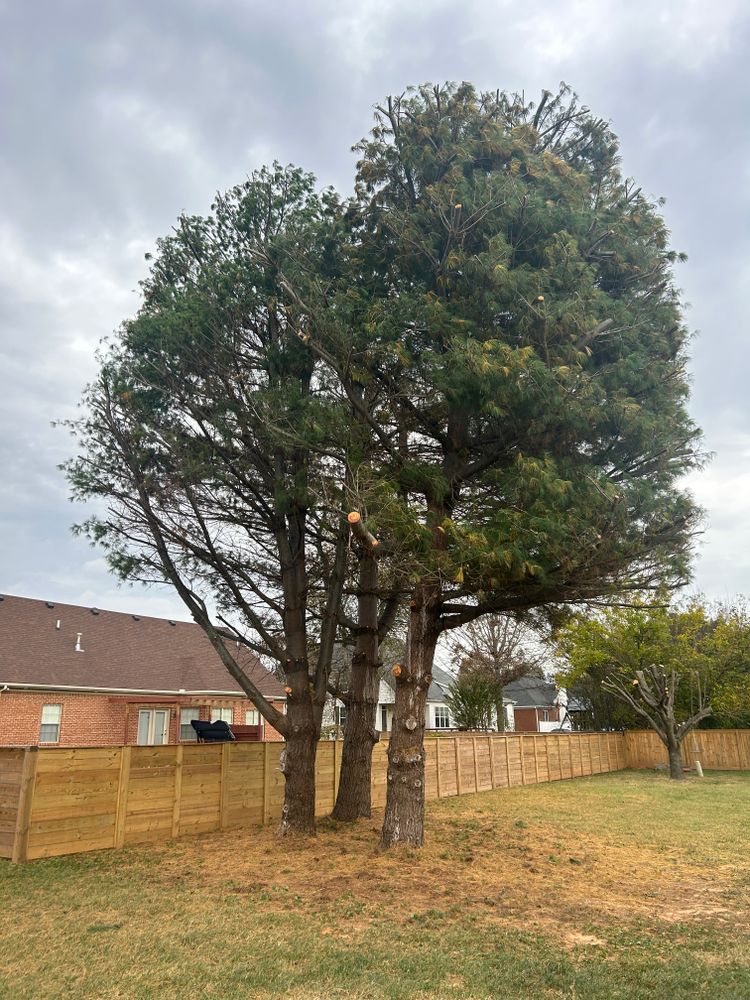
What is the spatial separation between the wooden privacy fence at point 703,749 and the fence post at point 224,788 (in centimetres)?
2095

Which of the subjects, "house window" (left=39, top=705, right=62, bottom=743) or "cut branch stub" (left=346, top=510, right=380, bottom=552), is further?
"house window" (left=39, top=705, right=62, bottom=743)

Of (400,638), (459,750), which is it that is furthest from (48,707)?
(459,750)

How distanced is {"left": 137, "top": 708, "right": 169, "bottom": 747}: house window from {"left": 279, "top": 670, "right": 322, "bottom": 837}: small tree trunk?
12638 millimetres

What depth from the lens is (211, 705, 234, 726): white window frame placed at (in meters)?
23.3

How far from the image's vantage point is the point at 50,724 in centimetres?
1872

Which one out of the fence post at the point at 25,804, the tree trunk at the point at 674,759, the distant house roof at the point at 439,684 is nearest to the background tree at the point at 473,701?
the tree trunk at the point at 674,759

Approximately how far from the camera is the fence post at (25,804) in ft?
26.8

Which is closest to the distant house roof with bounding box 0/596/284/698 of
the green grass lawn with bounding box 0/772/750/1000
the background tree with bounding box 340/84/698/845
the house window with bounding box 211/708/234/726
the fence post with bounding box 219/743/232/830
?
the house window with bounding box 211/708/234/726

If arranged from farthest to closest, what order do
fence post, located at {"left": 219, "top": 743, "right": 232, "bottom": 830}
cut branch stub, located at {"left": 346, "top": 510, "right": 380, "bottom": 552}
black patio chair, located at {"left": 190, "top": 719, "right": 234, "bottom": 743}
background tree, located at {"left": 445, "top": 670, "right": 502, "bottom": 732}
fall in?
background tree, located at {"left": 445, "top": 670, "right": 502, "bottom": 732}, black patio chair, located at {"left": 190, "top": 719, "right": 234, "bottom": 743}, fence post, located at {"left": 219, "top": 743, "right": 232, "bottom": 830}, cut branch stub, located at {"left": 346, "top": 510, "right": 380, "bottom": 552}

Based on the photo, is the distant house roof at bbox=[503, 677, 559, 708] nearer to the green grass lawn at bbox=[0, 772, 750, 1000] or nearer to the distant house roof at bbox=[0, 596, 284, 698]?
the distant house roof at bbox=[0, 596, 284, 698]

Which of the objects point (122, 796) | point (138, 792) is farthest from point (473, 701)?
point (122, 796)

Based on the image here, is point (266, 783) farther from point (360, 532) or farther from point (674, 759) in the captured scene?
point (674, 759)

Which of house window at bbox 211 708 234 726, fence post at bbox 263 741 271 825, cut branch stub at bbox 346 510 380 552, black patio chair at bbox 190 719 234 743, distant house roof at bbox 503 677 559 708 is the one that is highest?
cut branch stub at bbox 346 510 380 552

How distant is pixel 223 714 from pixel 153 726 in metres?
2.89
